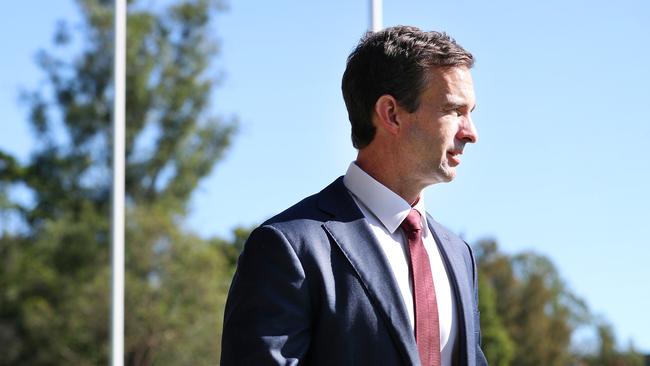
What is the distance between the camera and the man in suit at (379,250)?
178 centimetres

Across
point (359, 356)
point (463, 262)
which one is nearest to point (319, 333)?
point (359, 356)

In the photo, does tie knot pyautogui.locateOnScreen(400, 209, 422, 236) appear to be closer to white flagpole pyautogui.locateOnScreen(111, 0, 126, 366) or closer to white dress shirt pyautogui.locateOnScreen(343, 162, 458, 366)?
white dress shirt pyautogui.locateOnScreen(343, 162, 458, 366)

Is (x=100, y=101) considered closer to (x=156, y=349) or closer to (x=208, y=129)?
(x=208, y=129)

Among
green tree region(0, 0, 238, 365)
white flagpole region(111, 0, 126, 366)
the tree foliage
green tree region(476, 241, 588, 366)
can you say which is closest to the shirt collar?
white flagpole region(111, 0, 126, 366)

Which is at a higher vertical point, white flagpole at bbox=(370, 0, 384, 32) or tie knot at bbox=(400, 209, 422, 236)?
white flagpole at bbox=(370, 0, 384, 32)

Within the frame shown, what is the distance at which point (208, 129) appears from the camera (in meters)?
20.5

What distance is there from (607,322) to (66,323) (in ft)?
47.8

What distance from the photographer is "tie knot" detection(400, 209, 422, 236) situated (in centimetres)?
196

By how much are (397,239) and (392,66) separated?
29 centimetres

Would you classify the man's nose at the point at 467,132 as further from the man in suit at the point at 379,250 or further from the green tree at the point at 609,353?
the green tree at the point at 609,353

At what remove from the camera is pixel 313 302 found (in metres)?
1.81

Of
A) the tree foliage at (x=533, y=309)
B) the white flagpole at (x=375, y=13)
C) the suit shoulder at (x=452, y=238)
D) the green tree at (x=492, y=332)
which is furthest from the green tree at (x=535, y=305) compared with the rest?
the suit shoulder at (x=452, y=238)

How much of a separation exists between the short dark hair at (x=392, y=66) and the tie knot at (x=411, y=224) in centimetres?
15

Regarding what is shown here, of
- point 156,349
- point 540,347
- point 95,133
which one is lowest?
point 540,347
